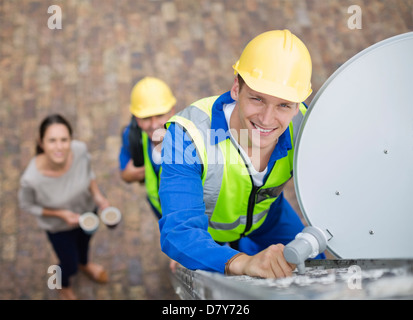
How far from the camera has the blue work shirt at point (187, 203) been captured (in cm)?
136

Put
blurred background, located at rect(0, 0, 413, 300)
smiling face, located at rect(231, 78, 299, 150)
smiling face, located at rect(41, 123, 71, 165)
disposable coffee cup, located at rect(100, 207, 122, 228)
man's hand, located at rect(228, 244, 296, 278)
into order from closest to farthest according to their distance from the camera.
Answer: man's hand, located at rect(228, 244, 296, 278) < smiling face, located at rect(231, 78, 299, 150) < smiling face, located at rect(41, 123, 71, 165) < disposable coffee cup, located at rect(100, 207, 122, 228) < blurred background, located at rect(0, 0, 413, 300)

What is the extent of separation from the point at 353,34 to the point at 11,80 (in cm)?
340

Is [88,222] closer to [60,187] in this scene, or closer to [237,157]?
[60,187]


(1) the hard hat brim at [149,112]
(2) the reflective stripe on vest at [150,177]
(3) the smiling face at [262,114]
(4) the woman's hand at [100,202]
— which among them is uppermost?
(1) the hard hat brim at [149,112]

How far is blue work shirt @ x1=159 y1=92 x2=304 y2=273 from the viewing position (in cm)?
136

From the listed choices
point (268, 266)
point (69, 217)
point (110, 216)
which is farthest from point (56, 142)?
point (268, 266)

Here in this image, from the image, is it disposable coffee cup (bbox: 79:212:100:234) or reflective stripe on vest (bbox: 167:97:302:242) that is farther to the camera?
disposable coffee cup (bbox: 79:212:100:234)

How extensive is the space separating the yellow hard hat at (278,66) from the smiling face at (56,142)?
1.49 meters

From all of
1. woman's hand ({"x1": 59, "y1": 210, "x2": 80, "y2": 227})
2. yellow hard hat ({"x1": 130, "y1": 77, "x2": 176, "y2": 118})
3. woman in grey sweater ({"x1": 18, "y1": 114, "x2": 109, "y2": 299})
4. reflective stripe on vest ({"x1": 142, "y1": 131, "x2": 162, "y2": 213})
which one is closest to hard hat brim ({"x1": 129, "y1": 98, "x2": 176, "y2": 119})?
yellow hard hat ({"x1": 130, "y1": 77, "x2": 176, "y2": 118})

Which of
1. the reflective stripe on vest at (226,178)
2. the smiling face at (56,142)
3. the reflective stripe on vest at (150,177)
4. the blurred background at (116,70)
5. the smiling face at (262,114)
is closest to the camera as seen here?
the smiling face at (262,114)

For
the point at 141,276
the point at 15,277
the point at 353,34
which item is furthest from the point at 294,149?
the point at 353,34

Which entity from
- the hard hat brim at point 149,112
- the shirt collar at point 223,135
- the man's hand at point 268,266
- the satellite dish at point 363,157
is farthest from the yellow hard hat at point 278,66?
the hard hat brim at point 149,112

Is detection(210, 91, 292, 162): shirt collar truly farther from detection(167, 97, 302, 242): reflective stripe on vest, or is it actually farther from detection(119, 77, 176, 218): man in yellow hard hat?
detection(119, 77, 176, 218): man in yellow hard hat

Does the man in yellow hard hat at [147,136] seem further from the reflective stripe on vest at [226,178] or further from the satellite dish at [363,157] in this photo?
the satellite dish at [363,157]
